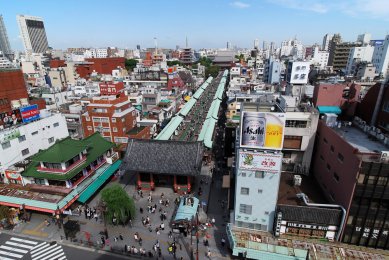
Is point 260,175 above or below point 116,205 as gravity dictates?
above

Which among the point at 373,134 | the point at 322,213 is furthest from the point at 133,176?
the point at 373,134

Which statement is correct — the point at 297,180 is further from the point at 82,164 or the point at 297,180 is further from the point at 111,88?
the point at 111,88

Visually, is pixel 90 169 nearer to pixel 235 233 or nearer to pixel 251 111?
pixel 235 233

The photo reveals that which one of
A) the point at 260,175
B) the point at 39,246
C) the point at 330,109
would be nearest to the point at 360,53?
the point at 330,109

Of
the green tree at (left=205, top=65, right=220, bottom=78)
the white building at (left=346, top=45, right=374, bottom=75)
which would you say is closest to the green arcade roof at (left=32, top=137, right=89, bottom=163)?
the white building at (left=346, top=45, right=374, bottom=75)

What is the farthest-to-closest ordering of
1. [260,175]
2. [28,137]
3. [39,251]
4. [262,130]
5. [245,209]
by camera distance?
[28,137] < [39,251] < [245,209] < [260,175] < [262,130]

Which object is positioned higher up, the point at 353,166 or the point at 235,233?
the point at 353,166
